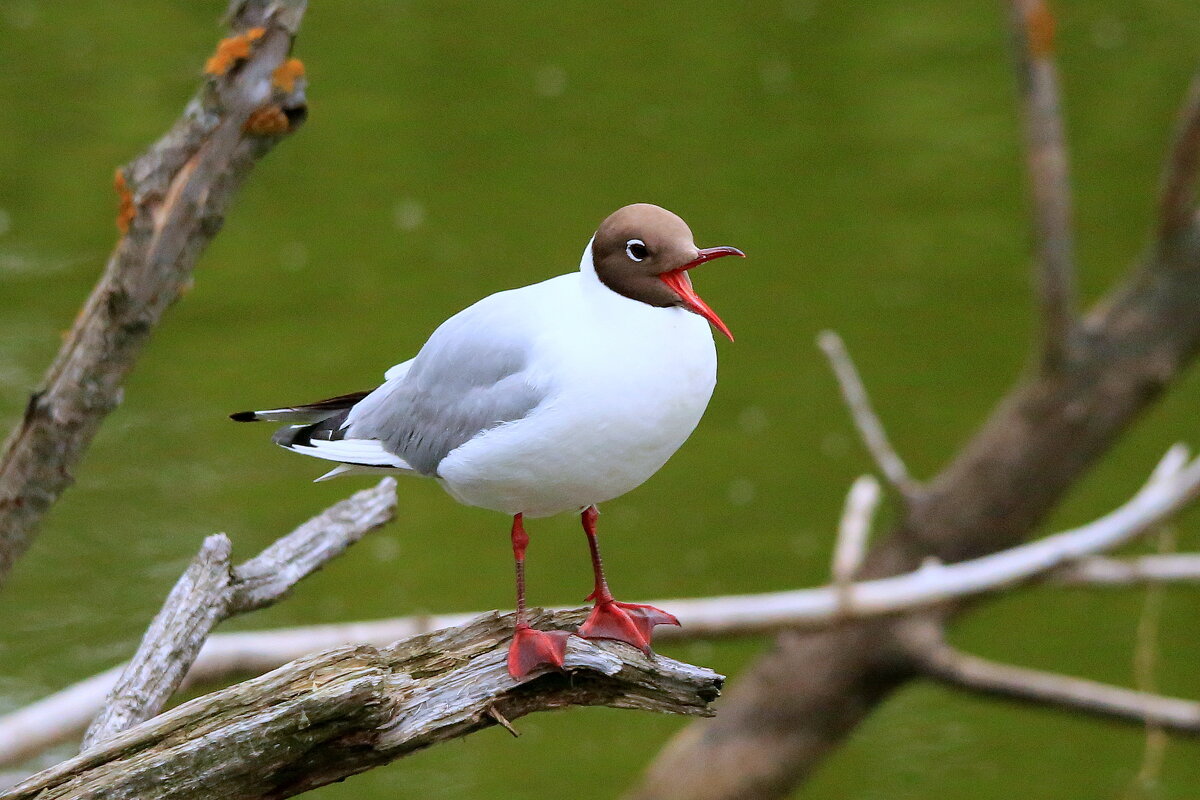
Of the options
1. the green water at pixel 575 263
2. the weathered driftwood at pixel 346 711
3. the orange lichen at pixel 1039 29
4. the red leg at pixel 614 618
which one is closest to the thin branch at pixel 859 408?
the orange lichen at pixel 1039 29

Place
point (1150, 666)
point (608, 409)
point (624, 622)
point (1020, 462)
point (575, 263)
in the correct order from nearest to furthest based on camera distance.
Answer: point (608, 409) → point (624, 622) → point (1020, 462) → point (1150, 666) → point (575, 263)

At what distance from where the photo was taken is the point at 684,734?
4047 mm

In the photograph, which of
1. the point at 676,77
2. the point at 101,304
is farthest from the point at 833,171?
the point at 101,304

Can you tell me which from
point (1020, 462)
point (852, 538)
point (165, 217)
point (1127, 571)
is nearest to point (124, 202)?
point (165, 217)

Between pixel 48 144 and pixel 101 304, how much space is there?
3.48m

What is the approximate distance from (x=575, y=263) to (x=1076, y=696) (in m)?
2.16

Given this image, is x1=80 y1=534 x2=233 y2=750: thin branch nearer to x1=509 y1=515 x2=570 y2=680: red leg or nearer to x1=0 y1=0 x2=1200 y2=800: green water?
x1=509 y1=515 x2=570 y2=680: red leg

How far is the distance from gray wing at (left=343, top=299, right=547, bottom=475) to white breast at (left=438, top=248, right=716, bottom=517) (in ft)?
0.08

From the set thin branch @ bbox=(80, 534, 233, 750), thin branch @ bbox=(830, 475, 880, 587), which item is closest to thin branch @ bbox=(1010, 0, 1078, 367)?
thin branch @ bbox=(830, 475, 880, 587)

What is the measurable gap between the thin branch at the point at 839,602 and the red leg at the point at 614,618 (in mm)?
947

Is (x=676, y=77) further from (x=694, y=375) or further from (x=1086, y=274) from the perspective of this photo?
(x=694, y=375)

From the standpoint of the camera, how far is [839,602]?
2.93 meters

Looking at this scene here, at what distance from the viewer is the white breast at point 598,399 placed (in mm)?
1528

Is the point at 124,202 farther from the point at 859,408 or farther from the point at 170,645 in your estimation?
the point at 859,408
